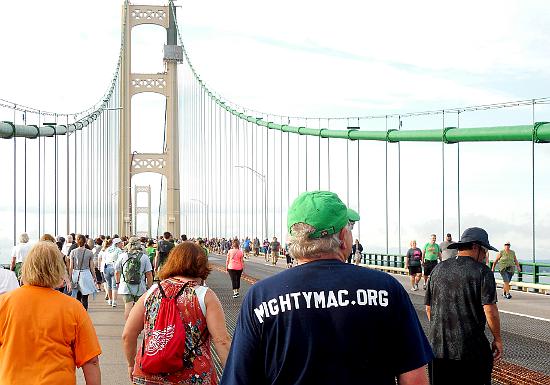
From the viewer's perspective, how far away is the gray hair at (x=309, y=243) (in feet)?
10.7

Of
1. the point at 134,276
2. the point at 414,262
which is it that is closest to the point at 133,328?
the point at 134,276

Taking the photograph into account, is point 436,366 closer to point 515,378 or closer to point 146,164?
point 515,378

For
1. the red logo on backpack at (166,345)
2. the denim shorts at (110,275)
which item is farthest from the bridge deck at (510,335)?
the red logo on backpack at (166,345)

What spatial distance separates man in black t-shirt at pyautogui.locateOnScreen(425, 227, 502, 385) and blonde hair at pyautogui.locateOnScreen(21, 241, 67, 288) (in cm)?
242

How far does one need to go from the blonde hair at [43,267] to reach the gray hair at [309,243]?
2084 mm

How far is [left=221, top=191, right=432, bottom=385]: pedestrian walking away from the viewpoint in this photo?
310 cm

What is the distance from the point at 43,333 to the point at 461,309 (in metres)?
2.68

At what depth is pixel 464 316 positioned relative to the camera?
20.5 ft

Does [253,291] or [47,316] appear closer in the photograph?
[253,291]

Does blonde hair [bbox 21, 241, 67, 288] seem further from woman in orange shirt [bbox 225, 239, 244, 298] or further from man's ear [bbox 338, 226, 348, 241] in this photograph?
woman in orange shirt [bbox 225, 239, 244, 298]

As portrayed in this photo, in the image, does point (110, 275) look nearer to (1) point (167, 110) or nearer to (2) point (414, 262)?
(2) point (414, 262)

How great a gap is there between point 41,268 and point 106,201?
59.5 m

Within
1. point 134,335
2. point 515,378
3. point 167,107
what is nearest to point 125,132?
point 167,107

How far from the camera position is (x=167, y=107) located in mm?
64938
